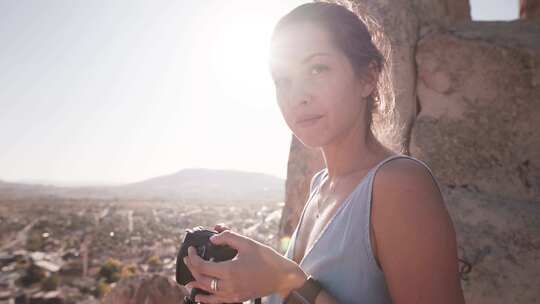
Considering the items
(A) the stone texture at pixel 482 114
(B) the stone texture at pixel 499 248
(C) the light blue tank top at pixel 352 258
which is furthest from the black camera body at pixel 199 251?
(A) the stone texture at pixel 482 114

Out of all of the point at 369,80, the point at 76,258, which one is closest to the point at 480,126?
the point at 369,80

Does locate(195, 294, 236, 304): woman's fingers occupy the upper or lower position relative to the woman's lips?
lower

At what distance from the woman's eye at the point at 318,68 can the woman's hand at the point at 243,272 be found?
1.88ft

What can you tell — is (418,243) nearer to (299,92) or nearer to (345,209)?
(345,209)

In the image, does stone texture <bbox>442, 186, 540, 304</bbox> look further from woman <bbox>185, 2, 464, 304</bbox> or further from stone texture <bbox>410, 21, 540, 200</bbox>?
woman <bbox>185, 2, 464, 304</bbox>

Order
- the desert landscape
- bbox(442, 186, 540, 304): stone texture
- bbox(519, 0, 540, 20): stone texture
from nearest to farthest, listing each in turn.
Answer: bbox(442, 186, 540, 304): stone texture
bbox(519, 0, 540, 20): stone texture
the desert landscape

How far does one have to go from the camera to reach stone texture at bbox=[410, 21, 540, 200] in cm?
280

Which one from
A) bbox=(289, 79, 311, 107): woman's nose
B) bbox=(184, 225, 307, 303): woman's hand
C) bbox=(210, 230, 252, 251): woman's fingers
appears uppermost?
bbox=(289, 79, 311, 107): woman's nose

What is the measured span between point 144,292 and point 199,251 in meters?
1.67

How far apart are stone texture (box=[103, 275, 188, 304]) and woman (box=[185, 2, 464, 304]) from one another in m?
1.42

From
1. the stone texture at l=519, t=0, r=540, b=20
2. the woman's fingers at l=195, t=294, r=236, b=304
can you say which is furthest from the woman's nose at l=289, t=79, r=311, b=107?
the stone texture at l=519, t=0, r=540, b=20

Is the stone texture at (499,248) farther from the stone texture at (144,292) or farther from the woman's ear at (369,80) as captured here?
the stone texture at (144,292)

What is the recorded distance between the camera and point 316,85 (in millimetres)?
1241

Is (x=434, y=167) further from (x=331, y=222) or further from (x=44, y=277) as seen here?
(x=44, y=277)
